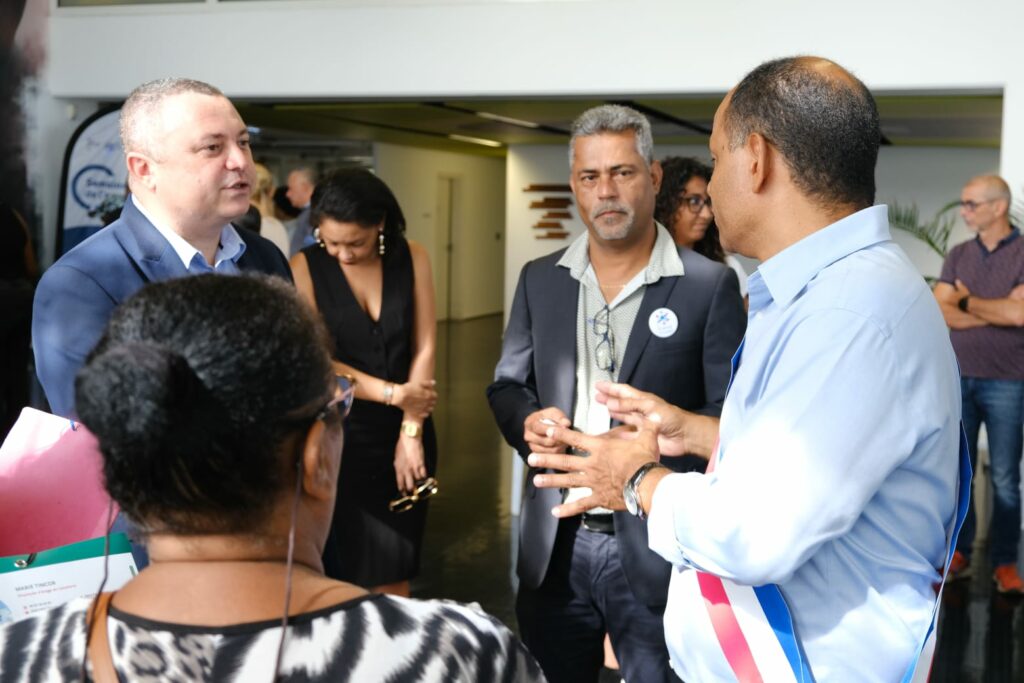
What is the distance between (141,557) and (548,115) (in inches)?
Answer: 345

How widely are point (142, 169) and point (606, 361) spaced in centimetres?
113

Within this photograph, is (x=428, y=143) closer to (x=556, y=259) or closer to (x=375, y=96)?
(x=375, y=96)

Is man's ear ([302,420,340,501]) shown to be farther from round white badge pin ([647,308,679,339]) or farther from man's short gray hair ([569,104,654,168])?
man's short gray hair ([569,104,654,168])

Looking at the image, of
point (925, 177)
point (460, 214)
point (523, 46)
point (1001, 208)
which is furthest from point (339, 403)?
point (460, 214)

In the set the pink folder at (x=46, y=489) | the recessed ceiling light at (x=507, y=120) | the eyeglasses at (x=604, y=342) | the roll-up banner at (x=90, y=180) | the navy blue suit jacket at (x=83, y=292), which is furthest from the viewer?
the recessed ceiling light at (x=507, y=120)

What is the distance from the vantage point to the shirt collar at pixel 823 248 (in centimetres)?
154

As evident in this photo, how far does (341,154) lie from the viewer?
16.4m

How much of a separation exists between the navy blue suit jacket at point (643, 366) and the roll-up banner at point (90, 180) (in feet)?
17.2

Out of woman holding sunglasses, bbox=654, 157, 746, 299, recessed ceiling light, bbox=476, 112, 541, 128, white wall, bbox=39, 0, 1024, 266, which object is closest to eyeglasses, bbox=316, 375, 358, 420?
woman holding sunglasses, bbox=654, 157, 746, 299

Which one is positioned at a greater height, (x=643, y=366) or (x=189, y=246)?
(x=189, y=246)

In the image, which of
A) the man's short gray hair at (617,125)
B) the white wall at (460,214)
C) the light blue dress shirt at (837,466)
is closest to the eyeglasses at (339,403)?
the light blue dress shirt at (837,466)

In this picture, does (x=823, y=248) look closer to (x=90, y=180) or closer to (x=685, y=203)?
(x=685, y=203)

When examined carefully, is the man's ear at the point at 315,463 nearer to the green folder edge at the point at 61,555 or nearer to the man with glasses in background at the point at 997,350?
the green folder edge at the point at 61,555

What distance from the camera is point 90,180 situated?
7.24 metres
